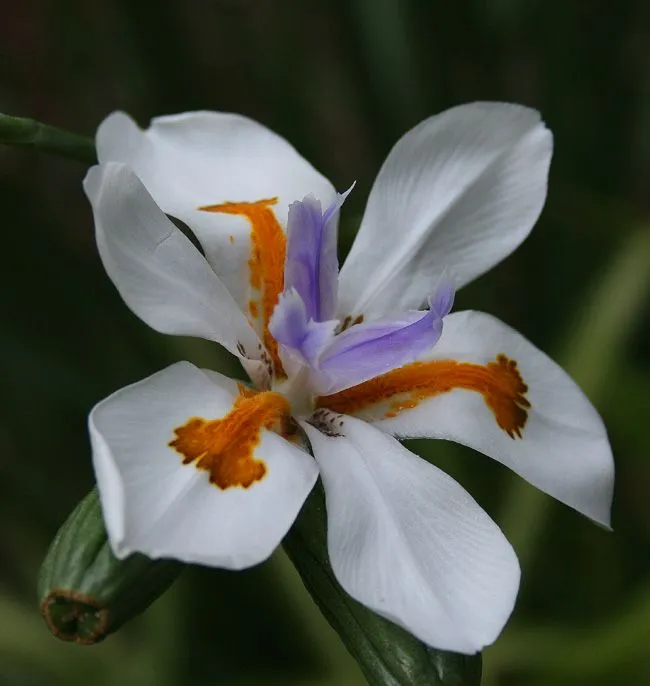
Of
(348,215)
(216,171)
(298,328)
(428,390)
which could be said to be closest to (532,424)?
(428,390)

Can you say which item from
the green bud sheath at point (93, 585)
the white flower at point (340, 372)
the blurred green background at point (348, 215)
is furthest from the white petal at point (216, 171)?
the blurred green background at point (348, 215)

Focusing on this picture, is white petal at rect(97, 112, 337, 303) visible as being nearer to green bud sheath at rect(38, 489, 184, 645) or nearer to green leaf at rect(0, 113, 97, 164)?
green leaf at rect(0, 113, 97, 164)

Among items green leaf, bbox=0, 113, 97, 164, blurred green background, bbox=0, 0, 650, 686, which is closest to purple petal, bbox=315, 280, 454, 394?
green leaf, bbox=0, 113, 97, 164

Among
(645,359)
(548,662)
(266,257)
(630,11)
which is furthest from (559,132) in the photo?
(266,257)

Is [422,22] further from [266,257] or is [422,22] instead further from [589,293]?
[266,257]

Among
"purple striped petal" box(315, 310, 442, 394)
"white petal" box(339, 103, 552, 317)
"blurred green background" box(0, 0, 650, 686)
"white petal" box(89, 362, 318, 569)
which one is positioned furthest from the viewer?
"blurred green background" box(0, 0, 650, 686)
